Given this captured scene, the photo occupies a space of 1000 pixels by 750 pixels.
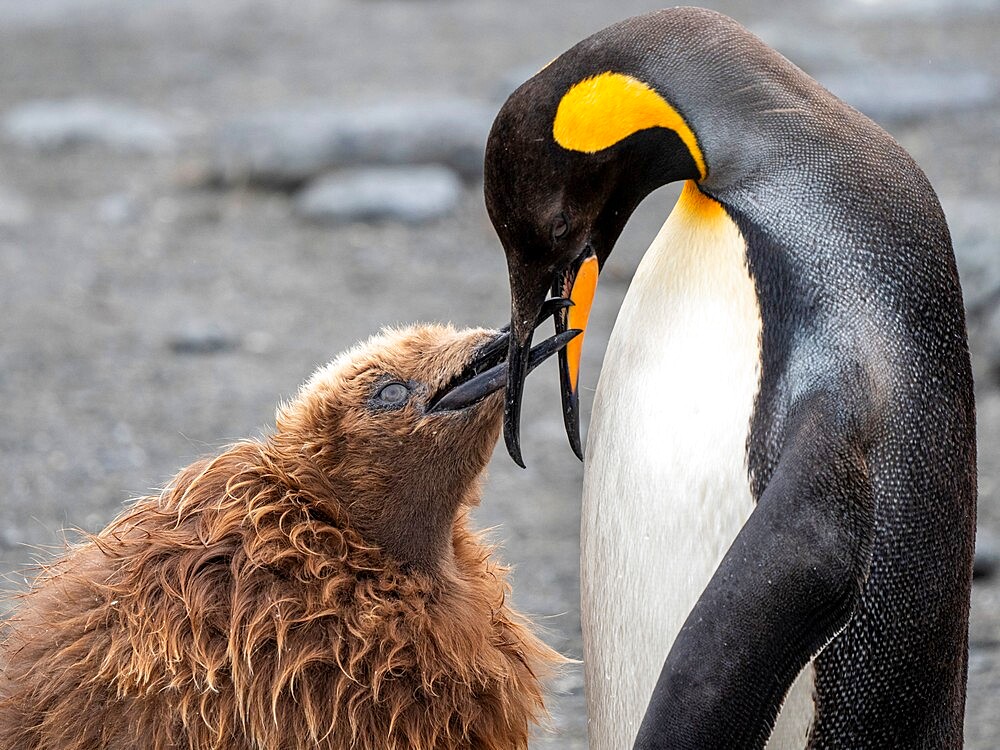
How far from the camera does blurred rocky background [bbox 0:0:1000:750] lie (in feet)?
12.3

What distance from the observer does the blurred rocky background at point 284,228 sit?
12.3 ft

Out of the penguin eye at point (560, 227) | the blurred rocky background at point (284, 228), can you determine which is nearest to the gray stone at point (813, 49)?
the blurred rocky background at point (284, 228)

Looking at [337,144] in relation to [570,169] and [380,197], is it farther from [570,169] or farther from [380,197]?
[570,169]

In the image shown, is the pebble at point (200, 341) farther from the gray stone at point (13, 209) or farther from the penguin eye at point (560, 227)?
the penguin eye at point (560, 227)

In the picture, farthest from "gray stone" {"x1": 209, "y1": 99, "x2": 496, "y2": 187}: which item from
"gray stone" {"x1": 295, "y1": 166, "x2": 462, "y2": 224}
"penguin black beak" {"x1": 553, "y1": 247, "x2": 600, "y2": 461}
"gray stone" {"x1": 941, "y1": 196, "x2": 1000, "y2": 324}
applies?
"penguin black beak" {"x1": 553, "y1": 247, "x2": 600, "y2": 461}

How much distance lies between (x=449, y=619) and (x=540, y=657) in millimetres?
235

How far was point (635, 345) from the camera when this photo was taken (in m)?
1.96

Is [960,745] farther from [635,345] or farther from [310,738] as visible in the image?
[310,738]

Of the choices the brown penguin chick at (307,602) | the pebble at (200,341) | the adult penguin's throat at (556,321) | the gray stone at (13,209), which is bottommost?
the gray stone at (13,209)

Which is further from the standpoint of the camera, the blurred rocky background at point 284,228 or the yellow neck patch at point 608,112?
the blurred rocky background at point 284,228

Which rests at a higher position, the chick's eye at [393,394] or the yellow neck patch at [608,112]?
the yellow neck patch at [608,112]

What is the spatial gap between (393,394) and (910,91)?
610 centimetres

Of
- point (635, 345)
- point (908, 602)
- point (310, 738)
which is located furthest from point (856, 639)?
point (310, 738)

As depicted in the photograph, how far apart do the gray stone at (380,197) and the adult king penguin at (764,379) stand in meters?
4.41
